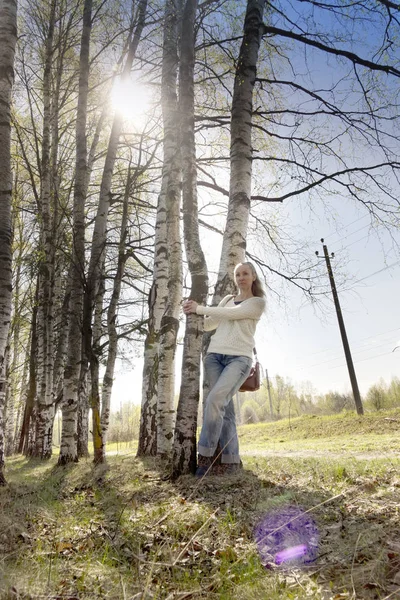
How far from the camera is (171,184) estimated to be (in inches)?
216

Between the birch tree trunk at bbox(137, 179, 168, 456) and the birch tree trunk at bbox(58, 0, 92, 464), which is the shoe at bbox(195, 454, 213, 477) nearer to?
the birch tree trunk at bbox(137, 179, 168, 456)

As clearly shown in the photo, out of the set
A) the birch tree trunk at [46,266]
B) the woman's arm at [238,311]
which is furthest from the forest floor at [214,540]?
the birch tree trunk at [46,266]

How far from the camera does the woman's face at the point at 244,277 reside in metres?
4.12

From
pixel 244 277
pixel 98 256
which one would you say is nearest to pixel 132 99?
pixel 98 256

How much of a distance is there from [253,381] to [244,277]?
43.8 inches

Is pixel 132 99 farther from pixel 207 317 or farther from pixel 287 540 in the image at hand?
pixel 287 540

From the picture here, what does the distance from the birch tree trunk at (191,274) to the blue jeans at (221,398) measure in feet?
0.75

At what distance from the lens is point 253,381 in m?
4.16

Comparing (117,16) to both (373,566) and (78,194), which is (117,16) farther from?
(373,566)

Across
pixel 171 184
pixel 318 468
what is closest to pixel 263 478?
pixel 318 468

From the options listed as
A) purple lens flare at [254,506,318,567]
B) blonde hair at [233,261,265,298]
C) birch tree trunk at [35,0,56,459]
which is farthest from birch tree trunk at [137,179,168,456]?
purple lens flare at [254,506,318,567]

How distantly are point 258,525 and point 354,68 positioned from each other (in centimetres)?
641

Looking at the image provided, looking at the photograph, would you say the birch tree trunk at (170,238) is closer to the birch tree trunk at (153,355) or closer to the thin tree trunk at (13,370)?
the birch tree trunk at (153,355)

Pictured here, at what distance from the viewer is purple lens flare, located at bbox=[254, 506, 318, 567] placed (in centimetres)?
195
